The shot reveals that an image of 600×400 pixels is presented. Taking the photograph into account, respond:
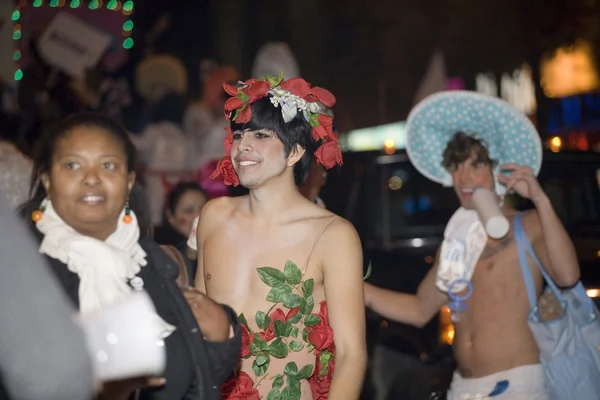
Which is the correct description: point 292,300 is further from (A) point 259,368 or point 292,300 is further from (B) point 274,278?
(A) point 259,368

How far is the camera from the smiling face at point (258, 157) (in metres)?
4.11

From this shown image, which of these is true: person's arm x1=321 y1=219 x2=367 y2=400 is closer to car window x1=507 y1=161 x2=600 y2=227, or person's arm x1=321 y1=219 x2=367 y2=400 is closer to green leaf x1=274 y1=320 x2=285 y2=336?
green leaf x1=274 y1=320 x2=285 y2=336

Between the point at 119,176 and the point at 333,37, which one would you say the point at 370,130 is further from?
the point at 119,176

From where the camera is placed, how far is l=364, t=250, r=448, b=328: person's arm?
17.9 feet

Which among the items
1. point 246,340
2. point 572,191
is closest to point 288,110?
point 246,340

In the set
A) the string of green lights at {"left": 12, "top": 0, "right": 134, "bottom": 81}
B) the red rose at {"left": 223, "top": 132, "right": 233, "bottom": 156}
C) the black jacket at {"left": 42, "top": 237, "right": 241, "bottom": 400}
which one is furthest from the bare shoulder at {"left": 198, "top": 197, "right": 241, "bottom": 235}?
the string of green lights at {"left": 12, "top": 0, "right": 134, "bottom": 81}

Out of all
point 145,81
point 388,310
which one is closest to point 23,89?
point 145,81

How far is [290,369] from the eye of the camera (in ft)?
13.1

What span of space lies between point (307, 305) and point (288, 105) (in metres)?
0.89

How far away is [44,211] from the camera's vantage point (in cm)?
286

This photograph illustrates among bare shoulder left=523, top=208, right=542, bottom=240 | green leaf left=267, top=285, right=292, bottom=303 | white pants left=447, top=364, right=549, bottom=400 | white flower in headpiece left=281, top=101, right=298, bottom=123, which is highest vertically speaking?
white flower in headpiece left=281, top=101, right=298, bottom=123

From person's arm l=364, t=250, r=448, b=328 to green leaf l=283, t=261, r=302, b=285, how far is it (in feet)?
4.92

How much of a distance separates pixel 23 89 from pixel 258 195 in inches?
345

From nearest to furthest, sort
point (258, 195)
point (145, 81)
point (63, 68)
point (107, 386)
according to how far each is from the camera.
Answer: point (107, 386), point (258, 195), point (63, 68), point (145, 81)
